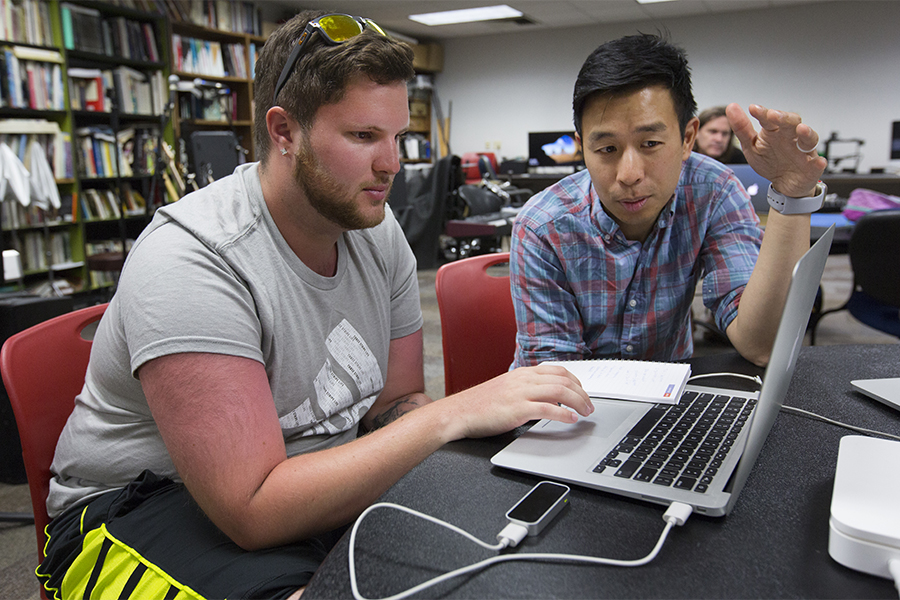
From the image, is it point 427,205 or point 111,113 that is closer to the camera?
point 111,113

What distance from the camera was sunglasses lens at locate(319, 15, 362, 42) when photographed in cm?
92

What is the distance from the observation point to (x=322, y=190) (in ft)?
3.01

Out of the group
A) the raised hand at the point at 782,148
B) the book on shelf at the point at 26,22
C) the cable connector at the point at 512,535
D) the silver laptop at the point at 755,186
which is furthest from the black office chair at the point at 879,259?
the book on shelf at the point at 26,22

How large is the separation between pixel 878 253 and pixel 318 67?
93.5 inches

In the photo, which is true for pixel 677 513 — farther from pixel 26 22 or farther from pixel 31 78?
pixel 26 22

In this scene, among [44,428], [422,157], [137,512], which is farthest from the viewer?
[422,157]

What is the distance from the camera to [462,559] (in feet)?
1.71

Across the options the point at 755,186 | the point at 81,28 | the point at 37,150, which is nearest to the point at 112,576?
the point at 755,186

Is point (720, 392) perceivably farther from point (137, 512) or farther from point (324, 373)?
point (137, 512)

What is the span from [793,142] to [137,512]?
1.10 meters

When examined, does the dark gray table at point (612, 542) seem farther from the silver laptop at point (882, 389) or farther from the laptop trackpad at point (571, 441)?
the silver laptop at point (882, 389)

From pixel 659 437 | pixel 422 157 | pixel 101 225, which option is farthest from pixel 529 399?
pixel 422 157

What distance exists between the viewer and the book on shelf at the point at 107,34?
446cm

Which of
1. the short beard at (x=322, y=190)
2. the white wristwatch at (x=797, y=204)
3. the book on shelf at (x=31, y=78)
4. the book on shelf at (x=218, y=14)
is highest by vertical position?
the book on shelf at (x=218, y=14)
